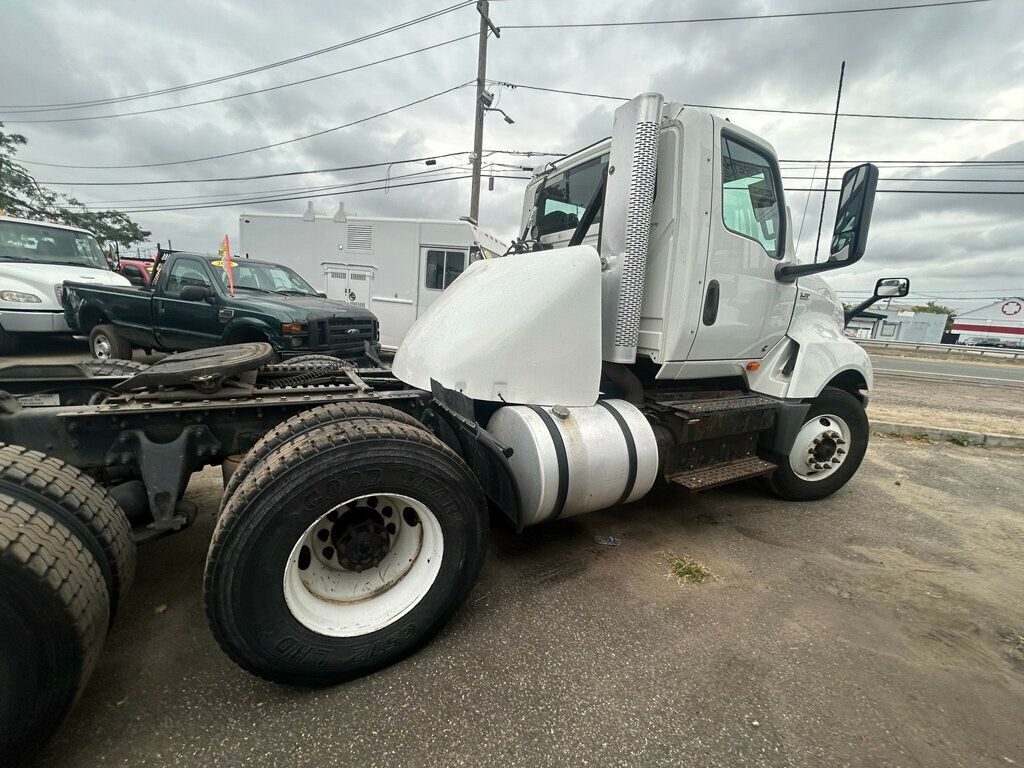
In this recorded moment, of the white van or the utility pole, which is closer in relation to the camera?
the white van

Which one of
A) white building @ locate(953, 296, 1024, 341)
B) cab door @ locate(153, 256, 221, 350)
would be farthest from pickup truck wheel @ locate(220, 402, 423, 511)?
white building @ locate(953, 296, 1024, 341)

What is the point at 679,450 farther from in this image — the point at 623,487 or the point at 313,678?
the point at 313,678

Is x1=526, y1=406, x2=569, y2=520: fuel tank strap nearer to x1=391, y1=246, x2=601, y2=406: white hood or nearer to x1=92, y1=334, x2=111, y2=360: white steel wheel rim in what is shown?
x1=391, y1=246, x2=601, y2=406: white hood

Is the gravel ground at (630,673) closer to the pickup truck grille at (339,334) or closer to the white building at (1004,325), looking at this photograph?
the pickup truck grille at (339,334)

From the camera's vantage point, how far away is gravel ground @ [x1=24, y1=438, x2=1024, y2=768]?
1.70 meters

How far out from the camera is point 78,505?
167 centimetres

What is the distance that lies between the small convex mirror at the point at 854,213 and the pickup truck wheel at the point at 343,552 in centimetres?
300

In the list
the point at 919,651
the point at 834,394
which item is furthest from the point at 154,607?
the point at 834,394

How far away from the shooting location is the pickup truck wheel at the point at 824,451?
156 inches

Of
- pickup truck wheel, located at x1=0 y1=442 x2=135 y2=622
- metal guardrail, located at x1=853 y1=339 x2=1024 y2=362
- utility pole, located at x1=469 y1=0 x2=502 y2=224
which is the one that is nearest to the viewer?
pickup truck wheel, located at x1=0 y1=442 x2=135 y2=622

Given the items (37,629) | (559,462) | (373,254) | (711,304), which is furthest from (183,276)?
(711,304)

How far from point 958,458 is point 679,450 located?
200 inches

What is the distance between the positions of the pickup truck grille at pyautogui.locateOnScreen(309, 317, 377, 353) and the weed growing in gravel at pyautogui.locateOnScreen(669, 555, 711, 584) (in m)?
5.05

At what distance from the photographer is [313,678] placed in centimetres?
186
